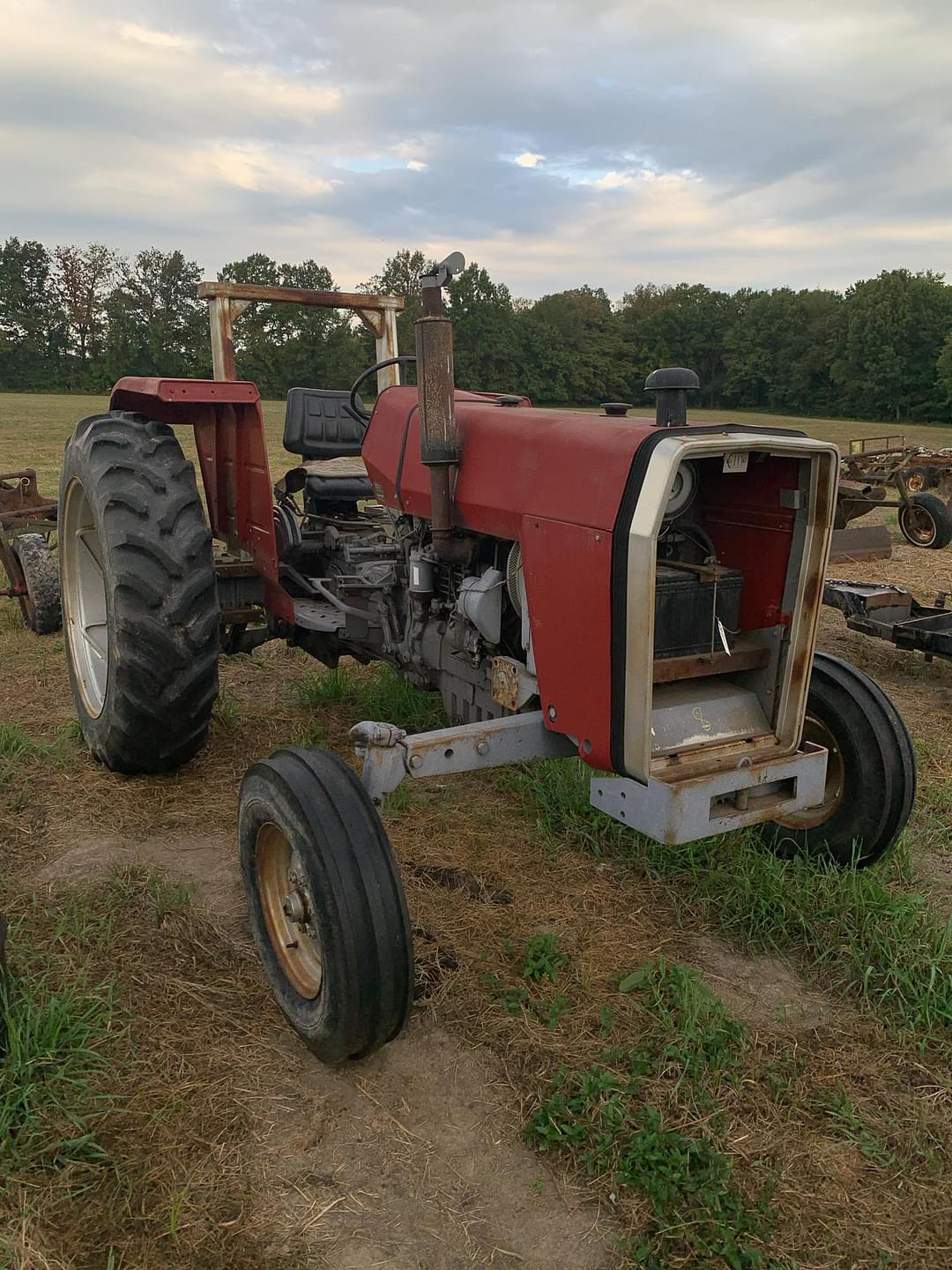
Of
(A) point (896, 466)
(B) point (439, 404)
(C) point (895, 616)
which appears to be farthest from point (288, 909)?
(A) point (896, 466)

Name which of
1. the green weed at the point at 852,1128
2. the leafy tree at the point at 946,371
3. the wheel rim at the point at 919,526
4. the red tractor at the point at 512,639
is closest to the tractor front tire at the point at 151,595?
the red tractor at the point at 512,639

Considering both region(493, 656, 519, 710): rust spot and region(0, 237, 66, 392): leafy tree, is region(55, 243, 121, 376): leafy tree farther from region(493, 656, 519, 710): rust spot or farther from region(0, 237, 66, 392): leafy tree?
region(493, 656, 519, 710): rust spot

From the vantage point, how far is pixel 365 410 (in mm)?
3861

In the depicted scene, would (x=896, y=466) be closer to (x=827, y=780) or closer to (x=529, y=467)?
(x=827, y=780)

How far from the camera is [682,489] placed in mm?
2275

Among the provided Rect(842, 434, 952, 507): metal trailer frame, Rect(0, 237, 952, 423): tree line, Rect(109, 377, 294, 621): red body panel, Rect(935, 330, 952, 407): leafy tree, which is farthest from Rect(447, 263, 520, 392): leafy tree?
Rect(109, 377, 294, 621): red body panel

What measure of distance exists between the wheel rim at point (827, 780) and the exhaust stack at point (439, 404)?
1.26 meters

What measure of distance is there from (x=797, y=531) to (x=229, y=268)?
37.5m

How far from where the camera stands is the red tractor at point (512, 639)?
2.03 m

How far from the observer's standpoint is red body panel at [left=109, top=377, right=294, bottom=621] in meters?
3.43

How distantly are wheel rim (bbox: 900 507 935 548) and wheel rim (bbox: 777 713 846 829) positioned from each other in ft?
23.4

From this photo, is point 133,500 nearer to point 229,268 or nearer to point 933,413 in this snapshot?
point 229,268

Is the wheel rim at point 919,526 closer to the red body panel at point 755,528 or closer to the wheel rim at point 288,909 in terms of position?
the red body panel at point 755,528

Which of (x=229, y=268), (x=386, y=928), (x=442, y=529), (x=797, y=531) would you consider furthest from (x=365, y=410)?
(x=229, y=268)
